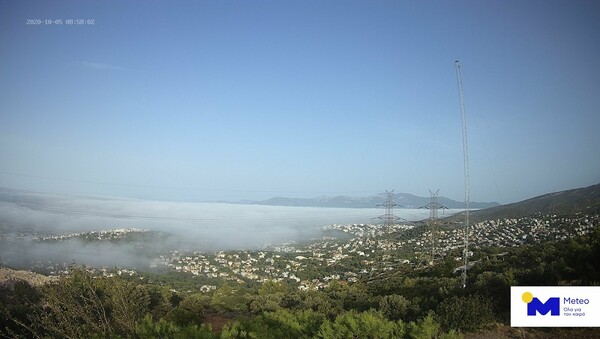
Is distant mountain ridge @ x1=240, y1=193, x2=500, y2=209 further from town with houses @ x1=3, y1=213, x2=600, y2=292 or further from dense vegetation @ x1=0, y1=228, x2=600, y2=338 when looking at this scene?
dense vegetation @ x1=0, y1=228, x2=600, y2=338

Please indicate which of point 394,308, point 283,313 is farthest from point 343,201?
point 283,313

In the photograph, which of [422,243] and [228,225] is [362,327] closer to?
[422,243]

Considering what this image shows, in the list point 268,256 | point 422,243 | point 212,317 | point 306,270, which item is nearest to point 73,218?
point 268,256

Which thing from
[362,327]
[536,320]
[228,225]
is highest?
[362,327]

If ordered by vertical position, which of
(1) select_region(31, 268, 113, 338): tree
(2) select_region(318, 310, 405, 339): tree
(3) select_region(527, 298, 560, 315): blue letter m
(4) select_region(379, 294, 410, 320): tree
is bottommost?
(4) select_region(379, 294, 410, 320): tree

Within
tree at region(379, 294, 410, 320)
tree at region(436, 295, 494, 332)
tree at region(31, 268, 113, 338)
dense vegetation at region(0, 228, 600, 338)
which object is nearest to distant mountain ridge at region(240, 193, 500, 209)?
dense vegetation at region(0, 228, 600, 338)

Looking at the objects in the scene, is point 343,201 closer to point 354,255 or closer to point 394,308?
point 354,255

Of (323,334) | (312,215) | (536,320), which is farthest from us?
(312,215)

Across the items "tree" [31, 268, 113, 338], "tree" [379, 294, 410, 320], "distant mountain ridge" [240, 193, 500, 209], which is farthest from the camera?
"distant mountain ridge" [240, 193, 500, 209]
